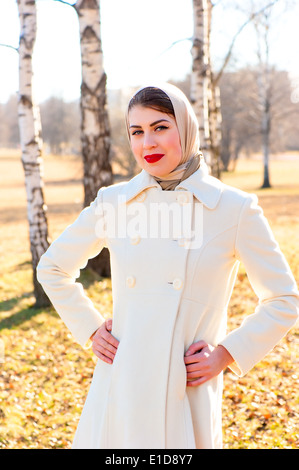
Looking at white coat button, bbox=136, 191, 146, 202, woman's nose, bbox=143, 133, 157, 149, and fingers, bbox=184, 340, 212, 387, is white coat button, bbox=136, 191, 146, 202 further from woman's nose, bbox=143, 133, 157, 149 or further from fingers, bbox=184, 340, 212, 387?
fingers, bbox=184, 340, 212, 387

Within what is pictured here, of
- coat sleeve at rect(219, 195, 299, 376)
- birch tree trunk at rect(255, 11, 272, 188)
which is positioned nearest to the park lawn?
coat sleeve at rect(219, 195, 299, 376)

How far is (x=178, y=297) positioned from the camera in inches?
73.6

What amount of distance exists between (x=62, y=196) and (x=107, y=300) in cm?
2092

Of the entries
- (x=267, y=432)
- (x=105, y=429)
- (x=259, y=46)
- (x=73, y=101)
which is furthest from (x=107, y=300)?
(x=73, y=101)

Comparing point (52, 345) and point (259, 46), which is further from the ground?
point (259, 46)

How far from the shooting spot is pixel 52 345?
20.6ft

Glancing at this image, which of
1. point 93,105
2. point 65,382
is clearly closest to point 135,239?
point 65,382

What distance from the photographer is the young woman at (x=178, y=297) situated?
1.86 metres

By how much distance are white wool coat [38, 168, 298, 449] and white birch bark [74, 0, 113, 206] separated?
6.10 m

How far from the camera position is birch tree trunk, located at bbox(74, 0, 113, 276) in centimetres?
749

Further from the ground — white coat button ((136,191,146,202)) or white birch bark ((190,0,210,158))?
white birch bark ((190,0,210,158))

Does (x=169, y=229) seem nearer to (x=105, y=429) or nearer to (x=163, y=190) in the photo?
(x=163, y=190)
